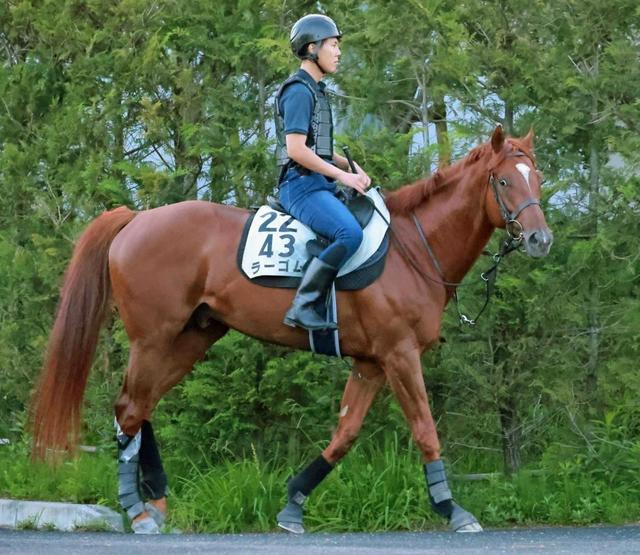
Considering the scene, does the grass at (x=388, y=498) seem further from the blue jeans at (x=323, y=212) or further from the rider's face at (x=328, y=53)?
the rider's face at (x=328, y=53)

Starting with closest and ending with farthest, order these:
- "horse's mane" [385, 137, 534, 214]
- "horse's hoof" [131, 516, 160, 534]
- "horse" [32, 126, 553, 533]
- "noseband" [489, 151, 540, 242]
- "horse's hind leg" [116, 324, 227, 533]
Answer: "noseband" [489, 151, 540, 242]
"horse" [32, 126, 553, 533]
"horse's mane" [385, 137, 534, 214]
"horse's hoof" [131, 516, 160, 534]
"horse's hind leg" [116, 324, 227, 533]

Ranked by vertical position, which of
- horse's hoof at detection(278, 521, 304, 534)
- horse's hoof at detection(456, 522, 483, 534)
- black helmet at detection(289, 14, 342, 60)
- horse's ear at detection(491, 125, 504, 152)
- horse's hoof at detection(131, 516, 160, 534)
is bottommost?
horse's hoof at detection(456, 522, 483, 534)

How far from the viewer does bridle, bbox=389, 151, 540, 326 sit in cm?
828

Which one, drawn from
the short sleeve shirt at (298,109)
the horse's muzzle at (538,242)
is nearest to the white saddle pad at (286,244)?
the short sleeve shirt at (298,109)

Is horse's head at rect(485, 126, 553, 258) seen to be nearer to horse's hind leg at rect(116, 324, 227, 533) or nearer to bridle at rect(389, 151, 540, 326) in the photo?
bridle at rect(389, 151, 540, 326)

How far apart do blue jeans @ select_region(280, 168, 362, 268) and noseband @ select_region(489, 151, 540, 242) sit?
83 centimetres

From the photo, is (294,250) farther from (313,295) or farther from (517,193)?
(517,193)

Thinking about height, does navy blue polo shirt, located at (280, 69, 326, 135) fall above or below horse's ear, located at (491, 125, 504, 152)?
above

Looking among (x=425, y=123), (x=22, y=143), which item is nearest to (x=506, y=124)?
(x=425, y=123)

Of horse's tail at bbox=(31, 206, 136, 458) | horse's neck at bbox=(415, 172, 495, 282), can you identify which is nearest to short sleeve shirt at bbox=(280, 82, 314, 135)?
horse's neck at bbox=(415, 172, 495, 282)

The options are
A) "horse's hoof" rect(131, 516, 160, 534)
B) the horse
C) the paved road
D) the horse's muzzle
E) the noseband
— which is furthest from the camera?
"horse's hoof" rect(131, 516, 160, 534)

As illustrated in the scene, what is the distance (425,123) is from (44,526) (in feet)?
12.0

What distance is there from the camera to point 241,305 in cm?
874

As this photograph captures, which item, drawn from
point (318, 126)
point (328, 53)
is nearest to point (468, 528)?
point (318, 126)
